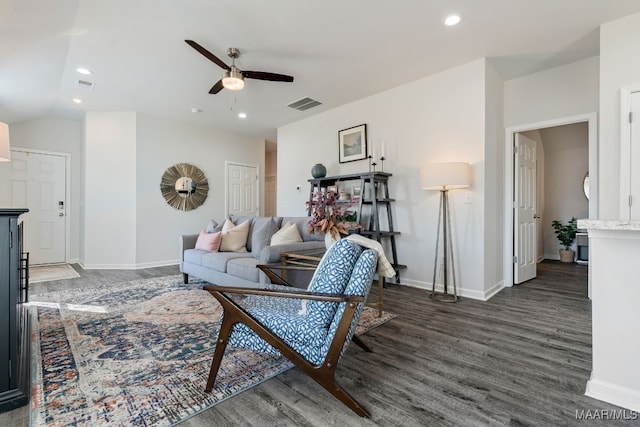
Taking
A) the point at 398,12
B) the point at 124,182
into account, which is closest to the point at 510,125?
the point at 398,12

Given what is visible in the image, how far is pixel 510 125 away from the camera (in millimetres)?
3908

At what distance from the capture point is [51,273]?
186 inches

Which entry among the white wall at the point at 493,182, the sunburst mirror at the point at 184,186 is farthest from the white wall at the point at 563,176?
the sunburst mirror at the point at 184,186

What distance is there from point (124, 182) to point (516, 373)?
19.1 feet

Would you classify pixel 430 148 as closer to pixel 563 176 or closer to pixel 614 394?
pixel 614 394

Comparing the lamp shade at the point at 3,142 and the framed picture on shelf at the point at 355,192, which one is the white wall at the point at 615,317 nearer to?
the framed picture on shelf at the point at 355,192

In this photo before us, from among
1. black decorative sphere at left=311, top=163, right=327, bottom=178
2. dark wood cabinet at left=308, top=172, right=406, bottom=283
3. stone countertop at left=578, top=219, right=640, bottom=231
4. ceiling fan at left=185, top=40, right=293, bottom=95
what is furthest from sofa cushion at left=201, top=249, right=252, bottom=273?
stone countertop at left=578, top=219, right=640, bottom=231

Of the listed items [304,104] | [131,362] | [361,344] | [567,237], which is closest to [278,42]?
[304,104]

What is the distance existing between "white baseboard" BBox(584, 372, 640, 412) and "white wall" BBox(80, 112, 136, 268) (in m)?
5.81

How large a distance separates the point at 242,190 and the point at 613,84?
5879 mm

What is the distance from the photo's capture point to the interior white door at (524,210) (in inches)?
157


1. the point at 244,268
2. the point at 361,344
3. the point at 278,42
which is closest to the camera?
the point at 361,344

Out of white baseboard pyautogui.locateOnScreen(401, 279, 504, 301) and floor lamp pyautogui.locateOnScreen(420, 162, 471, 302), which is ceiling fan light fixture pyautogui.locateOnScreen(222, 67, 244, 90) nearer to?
floor lamp pyautogui.locateOnScreen(420, 162, 471, 302)

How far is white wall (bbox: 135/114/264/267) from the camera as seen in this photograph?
5297 millimetres
